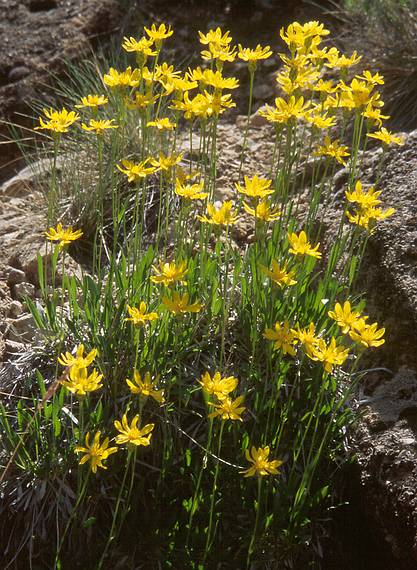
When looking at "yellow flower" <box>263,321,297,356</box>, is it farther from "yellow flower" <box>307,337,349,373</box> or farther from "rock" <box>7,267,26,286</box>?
"rock" <box>7,267,26,286</box>

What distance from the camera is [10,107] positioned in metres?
5.10

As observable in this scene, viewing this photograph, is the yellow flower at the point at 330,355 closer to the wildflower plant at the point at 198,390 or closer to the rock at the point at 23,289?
the wildflower plant at the point at 198,390

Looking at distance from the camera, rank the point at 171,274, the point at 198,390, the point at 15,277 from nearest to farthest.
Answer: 1. the point at 171,274
2. the point at 198,390
3. the point at 15,277

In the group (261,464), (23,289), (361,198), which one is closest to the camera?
(261,464)

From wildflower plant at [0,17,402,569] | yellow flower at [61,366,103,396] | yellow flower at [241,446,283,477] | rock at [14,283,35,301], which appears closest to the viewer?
yellow flower at [61,366,103,396]

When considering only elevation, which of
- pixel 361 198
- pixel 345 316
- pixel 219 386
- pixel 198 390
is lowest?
pixel 198 390

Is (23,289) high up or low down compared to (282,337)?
down

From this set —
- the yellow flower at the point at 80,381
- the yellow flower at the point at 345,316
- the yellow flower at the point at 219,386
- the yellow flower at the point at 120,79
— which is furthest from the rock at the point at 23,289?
the yellow flower at the point at 345,316

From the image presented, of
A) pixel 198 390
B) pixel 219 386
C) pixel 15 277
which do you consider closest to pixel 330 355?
pixel 219 386

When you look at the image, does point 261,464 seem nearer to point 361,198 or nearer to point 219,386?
point 219,386

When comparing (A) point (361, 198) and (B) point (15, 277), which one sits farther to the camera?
(B) point (15, 277)

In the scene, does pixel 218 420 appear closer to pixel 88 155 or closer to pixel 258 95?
pixel 88 155

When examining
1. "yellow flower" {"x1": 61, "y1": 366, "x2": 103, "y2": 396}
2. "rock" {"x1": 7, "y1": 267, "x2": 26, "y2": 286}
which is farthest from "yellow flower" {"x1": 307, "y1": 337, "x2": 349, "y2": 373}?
"rock" {"x1": 7, "y1": 267, "x2": 26, "y2": 286}

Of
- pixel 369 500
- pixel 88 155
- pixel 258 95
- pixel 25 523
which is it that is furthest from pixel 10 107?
pixel 369 500
